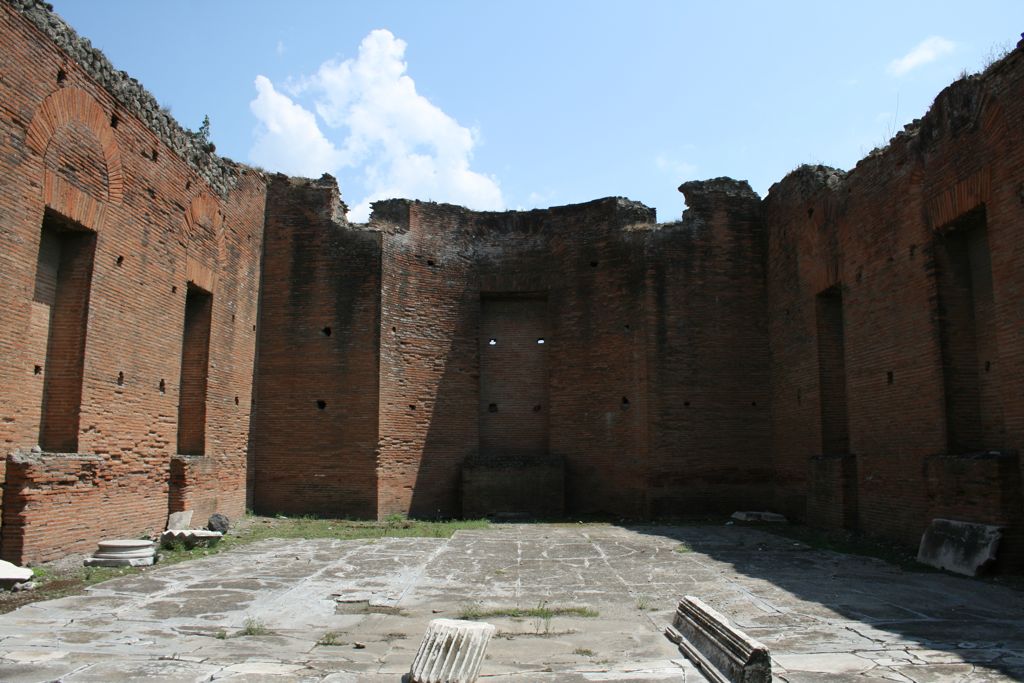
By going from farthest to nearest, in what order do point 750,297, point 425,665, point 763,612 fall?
1. point 750,297
2. point 763,612
3. point 425,665

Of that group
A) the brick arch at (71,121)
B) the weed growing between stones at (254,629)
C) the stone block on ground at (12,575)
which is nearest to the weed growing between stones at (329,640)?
the weed growing between stones at (254,629)

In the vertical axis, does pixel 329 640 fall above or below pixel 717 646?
below

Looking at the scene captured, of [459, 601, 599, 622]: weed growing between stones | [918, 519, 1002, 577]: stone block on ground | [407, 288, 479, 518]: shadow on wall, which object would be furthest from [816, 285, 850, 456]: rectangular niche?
[459, 601, 599, 622]: weed growing between stones

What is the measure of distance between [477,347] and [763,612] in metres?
9.90

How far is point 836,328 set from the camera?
12.6 m

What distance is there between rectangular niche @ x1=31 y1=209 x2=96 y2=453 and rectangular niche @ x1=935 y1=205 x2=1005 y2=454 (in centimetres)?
1046

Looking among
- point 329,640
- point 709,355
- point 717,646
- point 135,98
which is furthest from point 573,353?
point 717,646

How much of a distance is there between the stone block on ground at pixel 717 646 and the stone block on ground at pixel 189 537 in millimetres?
6644

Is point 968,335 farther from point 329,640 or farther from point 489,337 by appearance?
point 489,337

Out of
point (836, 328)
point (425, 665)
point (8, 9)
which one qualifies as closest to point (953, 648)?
point (425, 665)

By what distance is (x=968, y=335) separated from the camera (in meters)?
9.43

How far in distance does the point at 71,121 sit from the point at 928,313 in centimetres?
1068

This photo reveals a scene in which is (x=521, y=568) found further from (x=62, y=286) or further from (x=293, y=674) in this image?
(x=62, y=286)

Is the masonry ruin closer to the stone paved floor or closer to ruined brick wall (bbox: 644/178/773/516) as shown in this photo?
ruined brick wall (bbox: 644/178/773/516)
